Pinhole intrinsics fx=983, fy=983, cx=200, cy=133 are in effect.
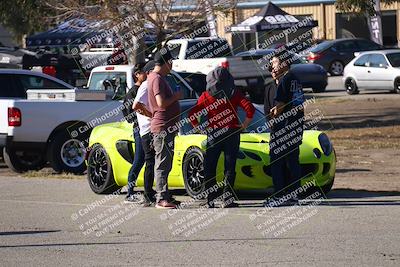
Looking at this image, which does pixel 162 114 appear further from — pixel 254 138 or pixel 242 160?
pixel 254 138

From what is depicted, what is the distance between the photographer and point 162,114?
11.5m

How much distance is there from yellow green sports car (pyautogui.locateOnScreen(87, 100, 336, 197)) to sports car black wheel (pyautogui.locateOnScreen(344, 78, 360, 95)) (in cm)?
1985

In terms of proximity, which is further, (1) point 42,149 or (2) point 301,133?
(1) point 42,149

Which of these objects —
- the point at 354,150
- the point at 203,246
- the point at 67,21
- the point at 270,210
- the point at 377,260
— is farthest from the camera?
the point at 67,21

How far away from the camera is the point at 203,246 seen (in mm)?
9258

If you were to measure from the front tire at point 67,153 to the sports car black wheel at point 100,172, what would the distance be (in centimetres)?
293

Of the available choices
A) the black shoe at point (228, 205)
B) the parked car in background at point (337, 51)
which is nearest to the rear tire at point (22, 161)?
the black shoe at point (228, 205)

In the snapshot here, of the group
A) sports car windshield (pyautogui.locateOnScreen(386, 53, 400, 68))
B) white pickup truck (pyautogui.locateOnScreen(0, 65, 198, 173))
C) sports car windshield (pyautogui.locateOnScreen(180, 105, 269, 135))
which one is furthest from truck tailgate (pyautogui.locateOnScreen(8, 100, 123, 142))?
sports car windshield (pyautogui.locateOnScreen(386, 53, 400, 68))

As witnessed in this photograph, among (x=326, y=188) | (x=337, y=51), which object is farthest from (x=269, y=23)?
(x=326, y=188)

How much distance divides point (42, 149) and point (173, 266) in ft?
28.1

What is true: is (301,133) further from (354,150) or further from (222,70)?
(354,150)

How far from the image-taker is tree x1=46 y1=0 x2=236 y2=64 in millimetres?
20266

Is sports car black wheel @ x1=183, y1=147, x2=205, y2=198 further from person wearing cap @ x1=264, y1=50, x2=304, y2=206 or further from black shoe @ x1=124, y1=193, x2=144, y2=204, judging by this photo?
person wearing cap @ x1=264, y1=50, x2=304, y2=206

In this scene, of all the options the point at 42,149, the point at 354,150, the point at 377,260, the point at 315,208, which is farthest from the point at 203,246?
the point at 354,150
